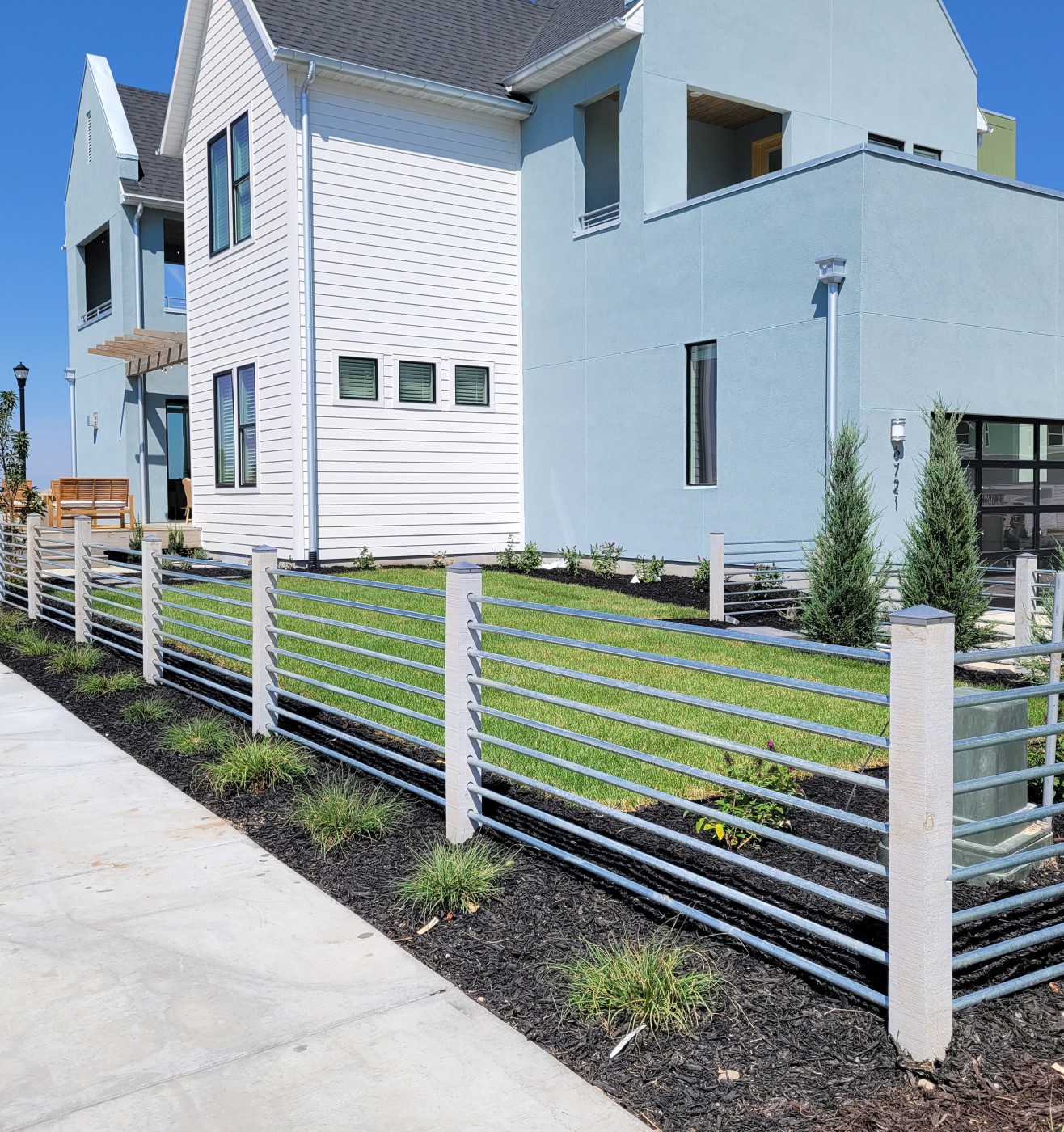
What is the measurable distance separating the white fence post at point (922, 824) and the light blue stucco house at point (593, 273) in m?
9.39

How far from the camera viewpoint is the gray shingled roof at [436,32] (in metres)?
15.3

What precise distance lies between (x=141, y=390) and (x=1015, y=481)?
58.2 ft

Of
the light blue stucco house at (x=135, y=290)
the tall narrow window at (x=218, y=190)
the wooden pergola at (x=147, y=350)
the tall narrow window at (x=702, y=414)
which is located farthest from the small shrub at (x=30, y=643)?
the light blue stucco house at (x=135, y=290)

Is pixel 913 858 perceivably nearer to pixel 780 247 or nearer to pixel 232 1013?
pixel 232 1013

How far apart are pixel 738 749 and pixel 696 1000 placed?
78 centimetres

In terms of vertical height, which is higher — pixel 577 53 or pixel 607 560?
pixel 577 53

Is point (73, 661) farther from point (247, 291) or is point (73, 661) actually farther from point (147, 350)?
point (147, 350)

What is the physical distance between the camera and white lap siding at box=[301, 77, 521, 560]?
15.2m

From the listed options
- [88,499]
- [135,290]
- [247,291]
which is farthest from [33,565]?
[135,290]

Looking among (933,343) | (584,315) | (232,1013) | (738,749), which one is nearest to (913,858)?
(738,749)

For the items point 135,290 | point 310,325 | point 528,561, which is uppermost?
point 135,290

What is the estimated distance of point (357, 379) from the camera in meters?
15.5

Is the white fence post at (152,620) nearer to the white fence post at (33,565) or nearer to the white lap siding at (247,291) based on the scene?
the white fence post at (33,565)

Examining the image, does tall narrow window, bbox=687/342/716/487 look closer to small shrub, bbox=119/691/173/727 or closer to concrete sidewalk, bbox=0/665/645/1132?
small shrub, bbox=119/691/173/727
